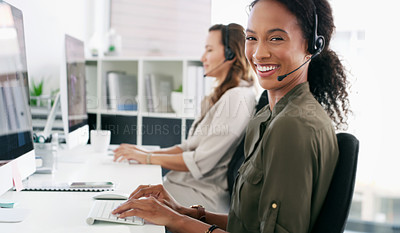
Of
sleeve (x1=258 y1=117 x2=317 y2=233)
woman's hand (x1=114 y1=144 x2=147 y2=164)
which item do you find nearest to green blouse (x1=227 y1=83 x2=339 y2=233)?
sleeve (x1=258 y1=117 x2=317 y2=233)

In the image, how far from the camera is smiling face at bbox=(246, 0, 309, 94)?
37.2 inches

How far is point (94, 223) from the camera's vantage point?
0.94 metres

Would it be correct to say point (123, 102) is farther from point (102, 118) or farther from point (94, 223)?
point (94, 223)

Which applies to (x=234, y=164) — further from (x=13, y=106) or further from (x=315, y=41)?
(x=13, y=106)

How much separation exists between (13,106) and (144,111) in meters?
1.65

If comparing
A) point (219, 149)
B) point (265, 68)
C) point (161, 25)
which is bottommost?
point (219, 149)

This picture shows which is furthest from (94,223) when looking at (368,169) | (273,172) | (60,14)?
(368,169)

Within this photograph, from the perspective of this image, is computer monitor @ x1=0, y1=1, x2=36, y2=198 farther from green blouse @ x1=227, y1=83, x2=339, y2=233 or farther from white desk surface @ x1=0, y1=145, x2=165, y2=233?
green blouse @ x1=227, y1=83, x2=339, y2=233

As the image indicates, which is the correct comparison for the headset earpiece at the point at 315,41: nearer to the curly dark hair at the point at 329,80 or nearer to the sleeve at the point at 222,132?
the curly dark hair at the point at 329,80

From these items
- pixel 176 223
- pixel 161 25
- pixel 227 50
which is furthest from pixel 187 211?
pixel 161 25

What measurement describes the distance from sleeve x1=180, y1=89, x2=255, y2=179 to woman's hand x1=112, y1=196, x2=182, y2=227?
680 mm

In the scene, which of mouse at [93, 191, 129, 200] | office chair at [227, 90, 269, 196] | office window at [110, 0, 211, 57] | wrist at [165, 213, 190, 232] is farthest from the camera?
office window at [110, 0, 211, 57]

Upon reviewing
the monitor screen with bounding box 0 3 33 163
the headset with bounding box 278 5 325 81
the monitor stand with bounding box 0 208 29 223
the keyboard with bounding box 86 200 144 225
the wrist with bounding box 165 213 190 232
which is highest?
the headset with bounding box 278 5 325 81

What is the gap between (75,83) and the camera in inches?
67.3
